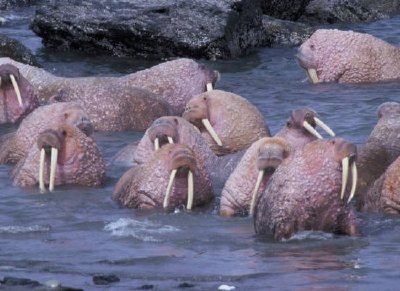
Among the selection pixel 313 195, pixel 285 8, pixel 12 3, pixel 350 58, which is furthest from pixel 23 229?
pixel 12 3

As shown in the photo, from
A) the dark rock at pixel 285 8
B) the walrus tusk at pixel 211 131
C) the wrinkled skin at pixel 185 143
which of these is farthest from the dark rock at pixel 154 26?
the wrinkled skin at pixel 185 143

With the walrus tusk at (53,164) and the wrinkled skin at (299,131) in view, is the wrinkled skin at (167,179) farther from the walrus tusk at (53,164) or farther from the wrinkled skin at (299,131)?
Result: the wrinkled skin at (299,131)

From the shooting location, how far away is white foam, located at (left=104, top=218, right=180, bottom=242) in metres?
8.45

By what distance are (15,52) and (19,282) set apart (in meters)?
10.3

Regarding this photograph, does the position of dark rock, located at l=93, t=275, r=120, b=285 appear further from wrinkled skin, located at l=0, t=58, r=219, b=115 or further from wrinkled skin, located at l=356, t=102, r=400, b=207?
wrinkled skin, located at l=0, t=58, r=219, b=115

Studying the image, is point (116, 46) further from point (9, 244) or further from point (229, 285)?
point (229, 285)

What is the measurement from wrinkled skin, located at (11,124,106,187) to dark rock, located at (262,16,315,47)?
371 inches

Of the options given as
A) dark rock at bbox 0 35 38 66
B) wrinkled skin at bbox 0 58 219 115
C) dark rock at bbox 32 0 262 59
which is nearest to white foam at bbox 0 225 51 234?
Result: wrinkled skin at bbox 0 58 219 115

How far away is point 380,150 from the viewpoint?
996 cm

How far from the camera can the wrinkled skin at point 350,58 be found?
51.4ft

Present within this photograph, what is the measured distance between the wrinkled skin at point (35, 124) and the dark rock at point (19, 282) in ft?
12.3

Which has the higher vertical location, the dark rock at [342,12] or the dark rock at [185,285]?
the dark rock at [342,12]

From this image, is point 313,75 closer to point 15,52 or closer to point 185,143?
point 15,52

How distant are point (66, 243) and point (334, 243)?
1734 mm
